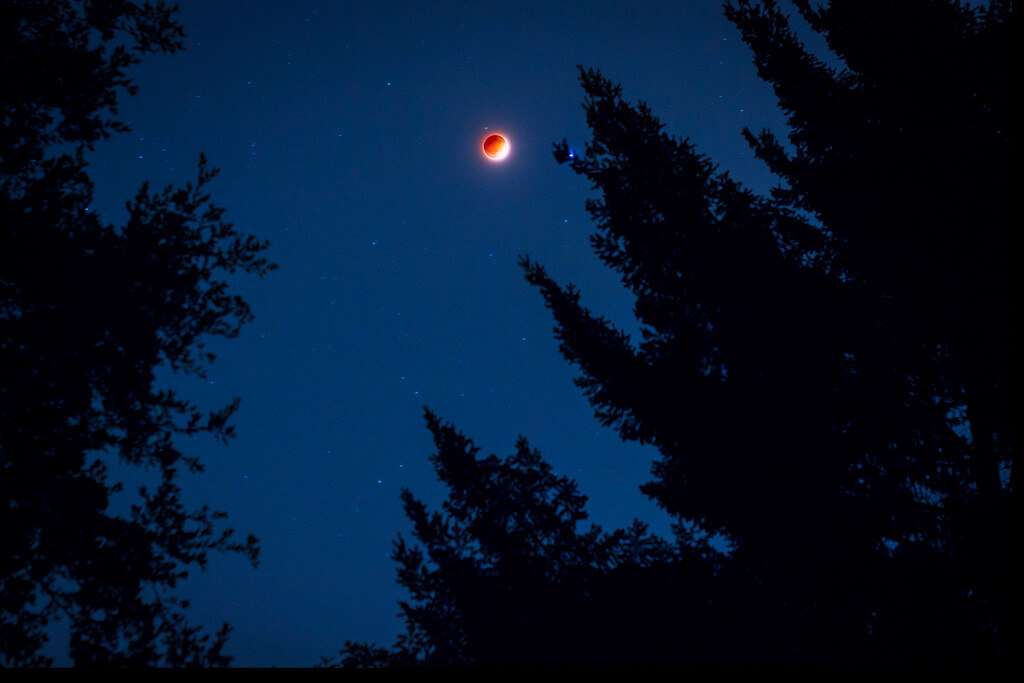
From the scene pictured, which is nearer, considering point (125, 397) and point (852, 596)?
point (852, 596)

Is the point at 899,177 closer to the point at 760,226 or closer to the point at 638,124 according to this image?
the point at 760,226

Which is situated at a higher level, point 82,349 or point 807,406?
point 82,349

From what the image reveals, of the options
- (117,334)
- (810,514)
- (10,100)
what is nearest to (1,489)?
(117,334)

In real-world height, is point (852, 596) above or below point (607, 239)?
below

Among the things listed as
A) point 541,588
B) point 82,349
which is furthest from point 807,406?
point 82,349

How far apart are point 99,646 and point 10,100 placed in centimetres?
687

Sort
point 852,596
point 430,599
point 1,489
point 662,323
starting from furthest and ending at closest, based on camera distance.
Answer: point 662,323 < point 430,599 < point 1,489 < point 852,596

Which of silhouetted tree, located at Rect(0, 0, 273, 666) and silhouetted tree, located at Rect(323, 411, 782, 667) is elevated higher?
silhouetted tree, located at Rect(0, 0, 273, 666)

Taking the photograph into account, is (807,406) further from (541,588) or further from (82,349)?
(82,349)

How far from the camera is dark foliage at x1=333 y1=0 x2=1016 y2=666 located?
4.73m

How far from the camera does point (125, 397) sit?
7.01 meters

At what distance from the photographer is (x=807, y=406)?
5398 mm

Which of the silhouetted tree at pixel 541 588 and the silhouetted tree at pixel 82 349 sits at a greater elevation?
the silhouetted tree at pixel 82 349

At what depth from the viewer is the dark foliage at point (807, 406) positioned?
4.73 m
